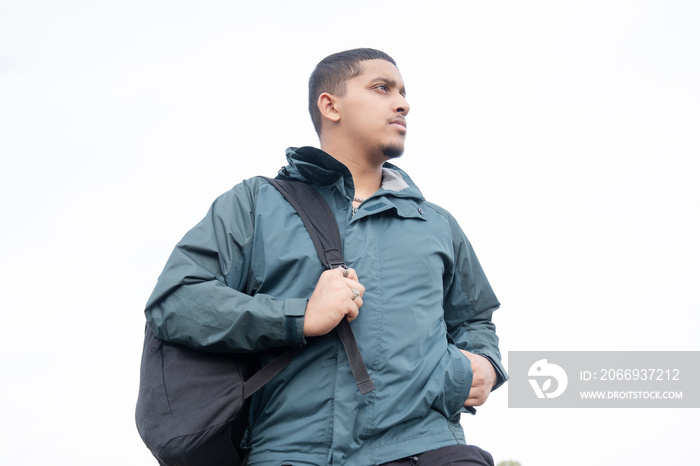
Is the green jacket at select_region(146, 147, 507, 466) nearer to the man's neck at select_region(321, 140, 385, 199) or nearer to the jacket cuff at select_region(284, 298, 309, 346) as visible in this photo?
the jacket cuff at select_region(284, 298, 309, 346)

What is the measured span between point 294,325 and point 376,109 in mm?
1516

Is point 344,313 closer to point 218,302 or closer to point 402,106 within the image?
point 218,302

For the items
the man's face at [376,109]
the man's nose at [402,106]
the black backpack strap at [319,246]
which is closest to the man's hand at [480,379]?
the black backpack strap at [319,246]

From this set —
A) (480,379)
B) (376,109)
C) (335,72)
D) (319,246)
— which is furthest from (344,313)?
(335,72)

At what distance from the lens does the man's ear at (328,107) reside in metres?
4.38

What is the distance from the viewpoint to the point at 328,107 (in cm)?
443

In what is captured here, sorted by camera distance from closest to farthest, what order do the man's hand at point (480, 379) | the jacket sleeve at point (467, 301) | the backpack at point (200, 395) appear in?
the backpack at point (200, 395)
the man's hand at point (480, 379)
the jacket sleeve at point (467, 301)

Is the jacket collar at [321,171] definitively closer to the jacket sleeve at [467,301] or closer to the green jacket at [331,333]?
the green jacket at [331,333]

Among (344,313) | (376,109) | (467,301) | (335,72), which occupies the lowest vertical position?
(467,301)

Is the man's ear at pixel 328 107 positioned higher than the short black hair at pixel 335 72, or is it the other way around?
the short black hair at pixel 335 72

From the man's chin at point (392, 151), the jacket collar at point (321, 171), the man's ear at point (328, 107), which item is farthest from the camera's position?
the man's ear at point (328, 107)

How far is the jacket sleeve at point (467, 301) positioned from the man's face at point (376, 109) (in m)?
0.55

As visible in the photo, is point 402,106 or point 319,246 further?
point 402,106

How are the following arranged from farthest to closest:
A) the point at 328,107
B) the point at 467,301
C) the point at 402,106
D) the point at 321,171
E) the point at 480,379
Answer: the point at 328,107 → the point at 402,106 → the point at 467,301 → the point at 321,171 → the point at 480,379
